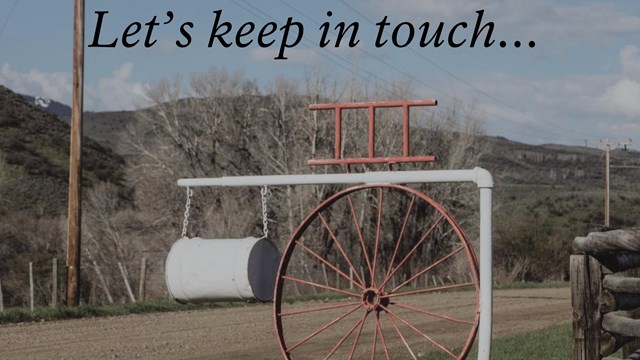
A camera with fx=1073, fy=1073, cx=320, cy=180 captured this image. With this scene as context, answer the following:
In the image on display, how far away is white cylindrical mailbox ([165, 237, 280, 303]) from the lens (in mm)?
8008

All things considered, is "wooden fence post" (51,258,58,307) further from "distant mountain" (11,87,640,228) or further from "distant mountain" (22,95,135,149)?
"distant mountain" (22,95,135,149)

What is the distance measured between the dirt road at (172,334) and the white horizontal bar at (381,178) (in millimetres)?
6612

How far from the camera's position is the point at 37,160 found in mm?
74000

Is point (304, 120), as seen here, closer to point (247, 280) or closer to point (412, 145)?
point (412, 145)

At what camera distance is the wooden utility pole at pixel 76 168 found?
870 inches

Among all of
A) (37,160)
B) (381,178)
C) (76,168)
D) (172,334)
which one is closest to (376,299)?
(381,178)

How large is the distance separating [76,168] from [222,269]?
1461cm

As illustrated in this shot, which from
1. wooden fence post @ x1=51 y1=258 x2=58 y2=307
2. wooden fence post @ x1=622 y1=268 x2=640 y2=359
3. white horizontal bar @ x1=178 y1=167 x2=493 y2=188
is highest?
white horizontal bar @ x1=178 y1=167 x2=493 y2=188

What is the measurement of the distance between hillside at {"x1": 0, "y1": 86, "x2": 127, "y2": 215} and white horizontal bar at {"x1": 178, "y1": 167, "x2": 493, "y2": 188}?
5283cm

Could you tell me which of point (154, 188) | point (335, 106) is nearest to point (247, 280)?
point (335, 106)

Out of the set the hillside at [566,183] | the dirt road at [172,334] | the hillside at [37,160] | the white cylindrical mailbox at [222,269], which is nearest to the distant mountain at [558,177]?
the hillside at [566,183]

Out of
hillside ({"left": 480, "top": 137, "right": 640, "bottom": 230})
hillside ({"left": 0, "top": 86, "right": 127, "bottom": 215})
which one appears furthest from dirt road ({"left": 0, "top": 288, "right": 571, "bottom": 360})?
hillside ({"left": 480, "top": 137, "right": 640, "bottom": 230})

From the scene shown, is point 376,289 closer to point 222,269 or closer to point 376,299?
point 376,299

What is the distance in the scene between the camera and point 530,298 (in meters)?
28.3
